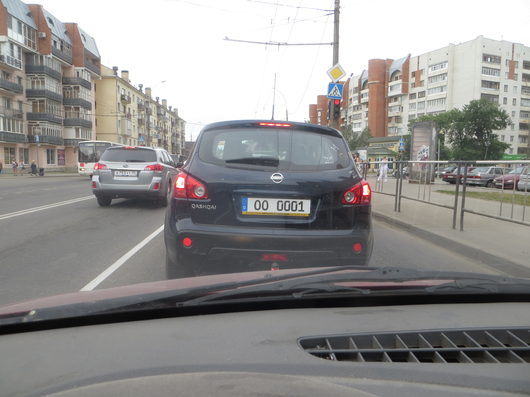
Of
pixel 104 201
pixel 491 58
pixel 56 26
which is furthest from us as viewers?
pixel 491 58

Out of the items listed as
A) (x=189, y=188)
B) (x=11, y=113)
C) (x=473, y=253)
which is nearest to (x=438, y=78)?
(x=11, y=113)

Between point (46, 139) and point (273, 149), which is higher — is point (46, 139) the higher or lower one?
the higher one

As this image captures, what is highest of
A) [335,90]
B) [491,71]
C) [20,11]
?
[491,71]

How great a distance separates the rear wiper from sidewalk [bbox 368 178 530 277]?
373 cm

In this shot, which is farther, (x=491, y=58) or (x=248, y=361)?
(x=491, y=58)

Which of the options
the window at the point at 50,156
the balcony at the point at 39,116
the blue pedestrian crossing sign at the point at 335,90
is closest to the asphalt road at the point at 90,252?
the blue pedestrian crossing sign at the point at 335,90

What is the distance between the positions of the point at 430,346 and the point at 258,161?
2350 millimetres

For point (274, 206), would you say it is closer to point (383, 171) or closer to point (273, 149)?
point (273, 149)

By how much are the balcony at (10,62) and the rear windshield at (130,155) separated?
4374 cm

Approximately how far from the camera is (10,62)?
46.7 metres

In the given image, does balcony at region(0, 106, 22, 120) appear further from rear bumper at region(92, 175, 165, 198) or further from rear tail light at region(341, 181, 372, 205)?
rear tail light at region(341, 181, 372, 205)

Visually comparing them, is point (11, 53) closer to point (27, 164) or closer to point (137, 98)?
point (27, 164)

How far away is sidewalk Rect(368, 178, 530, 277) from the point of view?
5.77m

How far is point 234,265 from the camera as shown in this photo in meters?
3.63
